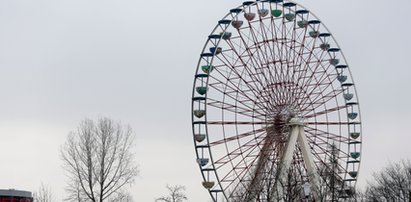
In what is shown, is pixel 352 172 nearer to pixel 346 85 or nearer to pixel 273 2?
pixel 346 85

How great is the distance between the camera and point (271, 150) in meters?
55.3

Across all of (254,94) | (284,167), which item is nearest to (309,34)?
(254,94)

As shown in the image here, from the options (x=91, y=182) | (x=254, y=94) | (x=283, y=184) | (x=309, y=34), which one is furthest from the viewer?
(x=91, y=182)

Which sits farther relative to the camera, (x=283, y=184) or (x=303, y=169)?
(x=303, y=169)

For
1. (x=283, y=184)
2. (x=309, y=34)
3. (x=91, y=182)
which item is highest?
(x=309, y=34)

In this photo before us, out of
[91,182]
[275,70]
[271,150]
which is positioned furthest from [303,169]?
[91,182]

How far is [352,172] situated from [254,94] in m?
10.5

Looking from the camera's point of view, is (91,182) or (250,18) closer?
(250,18)

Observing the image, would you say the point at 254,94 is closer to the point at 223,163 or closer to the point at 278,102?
the point at 278,102

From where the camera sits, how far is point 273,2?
5919cm

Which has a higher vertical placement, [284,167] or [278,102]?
[278,102]

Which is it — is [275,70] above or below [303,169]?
above

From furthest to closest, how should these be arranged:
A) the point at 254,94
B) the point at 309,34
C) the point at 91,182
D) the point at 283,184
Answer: the point at 91,182 < the point at 309,34 < the point at 254,94 < the point at 283,184

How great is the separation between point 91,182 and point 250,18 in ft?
63.0
